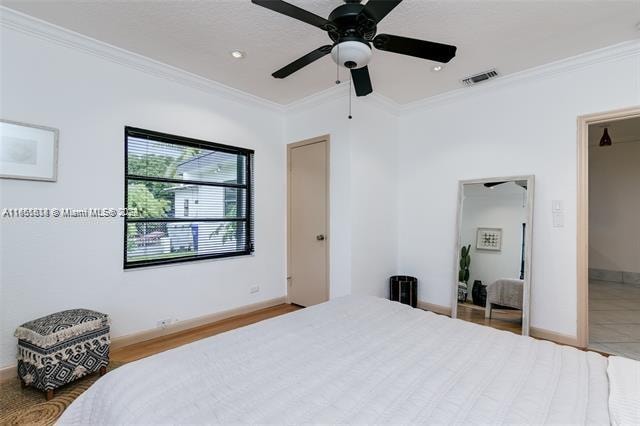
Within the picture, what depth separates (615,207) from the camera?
543 cm

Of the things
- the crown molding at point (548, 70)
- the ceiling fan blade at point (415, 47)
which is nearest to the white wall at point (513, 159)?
the crown molding at point (548, 70)

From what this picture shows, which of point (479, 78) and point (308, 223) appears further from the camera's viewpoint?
point (308, 223)

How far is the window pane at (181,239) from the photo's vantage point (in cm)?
295

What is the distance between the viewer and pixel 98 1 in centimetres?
213

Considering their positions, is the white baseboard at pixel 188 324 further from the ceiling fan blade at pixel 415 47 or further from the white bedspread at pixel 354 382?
the ceiling fan blade at pixel 415 47

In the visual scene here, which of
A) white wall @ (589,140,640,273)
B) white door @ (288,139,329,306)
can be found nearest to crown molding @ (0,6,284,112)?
white door @ (288,139,329,306)

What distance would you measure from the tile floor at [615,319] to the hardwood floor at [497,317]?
59cm

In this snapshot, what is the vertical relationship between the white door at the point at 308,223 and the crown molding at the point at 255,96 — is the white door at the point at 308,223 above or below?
below

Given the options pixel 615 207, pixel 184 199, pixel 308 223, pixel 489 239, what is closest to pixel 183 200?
pixel 184 199

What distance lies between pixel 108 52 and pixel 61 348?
2.39 metres

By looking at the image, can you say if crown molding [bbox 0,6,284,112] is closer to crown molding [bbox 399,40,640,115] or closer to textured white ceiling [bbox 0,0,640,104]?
textured white ceiling [bbox 0,0,640,104]

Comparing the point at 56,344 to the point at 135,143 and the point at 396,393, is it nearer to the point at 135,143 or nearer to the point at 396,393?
the point at 135,143

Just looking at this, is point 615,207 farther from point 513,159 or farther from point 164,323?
point 164,323

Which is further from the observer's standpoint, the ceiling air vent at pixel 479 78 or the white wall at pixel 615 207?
the white wall at pixel 615 207
